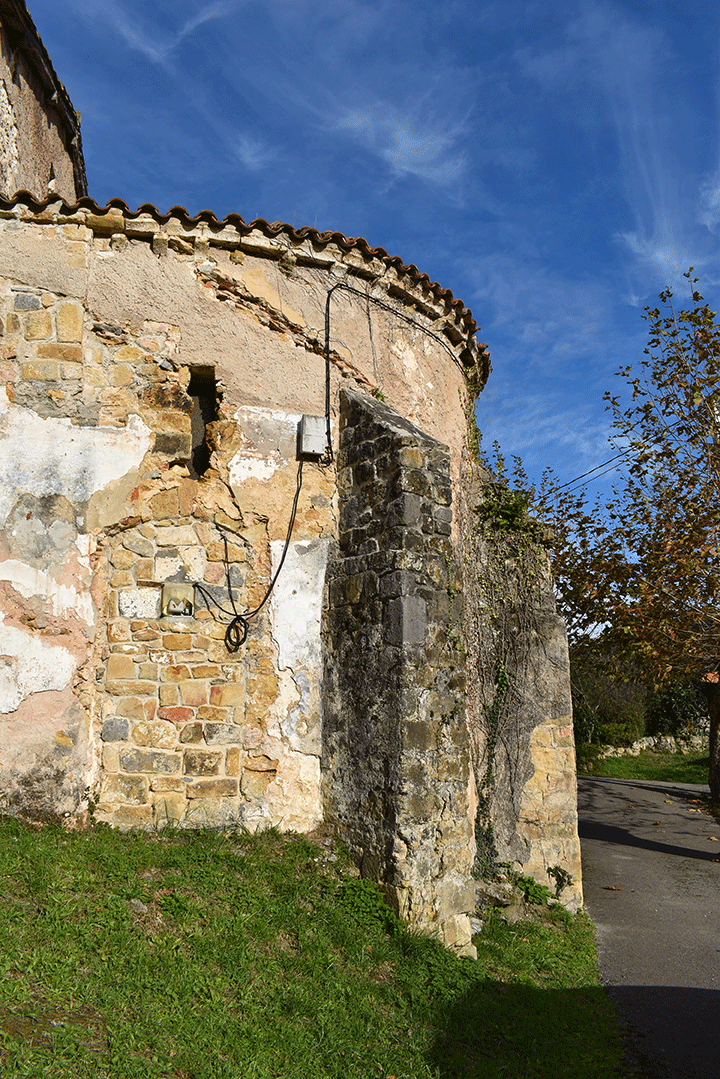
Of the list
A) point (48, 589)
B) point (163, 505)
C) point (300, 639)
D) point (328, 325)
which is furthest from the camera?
point (328, 325)

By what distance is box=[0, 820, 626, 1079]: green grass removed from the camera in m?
3.51

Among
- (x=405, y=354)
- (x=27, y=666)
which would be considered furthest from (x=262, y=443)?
(x=27, y=666)

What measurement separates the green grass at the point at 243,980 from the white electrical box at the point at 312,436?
321 cm

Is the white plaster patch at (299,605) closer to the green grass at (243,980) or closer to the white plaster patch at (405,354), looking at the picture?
the green grass at (243,980)

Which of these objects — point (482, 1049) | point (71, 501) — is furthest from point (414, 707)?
point (71, 501)

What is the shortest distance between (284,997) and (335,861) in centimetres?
150

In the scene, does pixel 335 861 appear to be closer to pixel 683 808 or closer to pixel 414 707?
pixel 414 707

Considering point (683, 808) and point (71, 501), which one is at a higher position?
point (71, 501)

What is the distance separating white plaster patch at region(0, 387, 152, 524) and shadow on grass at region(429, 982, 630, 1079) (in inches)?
180

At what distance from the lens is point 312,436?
6.42m

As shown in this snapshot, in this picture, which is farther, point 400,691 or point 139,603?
point 139,603

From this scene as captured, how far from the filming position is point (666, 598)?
10898 millimetres

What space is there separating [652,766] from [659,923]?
1510cm

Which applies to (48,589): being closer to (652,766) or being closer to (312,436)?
(312,436)
